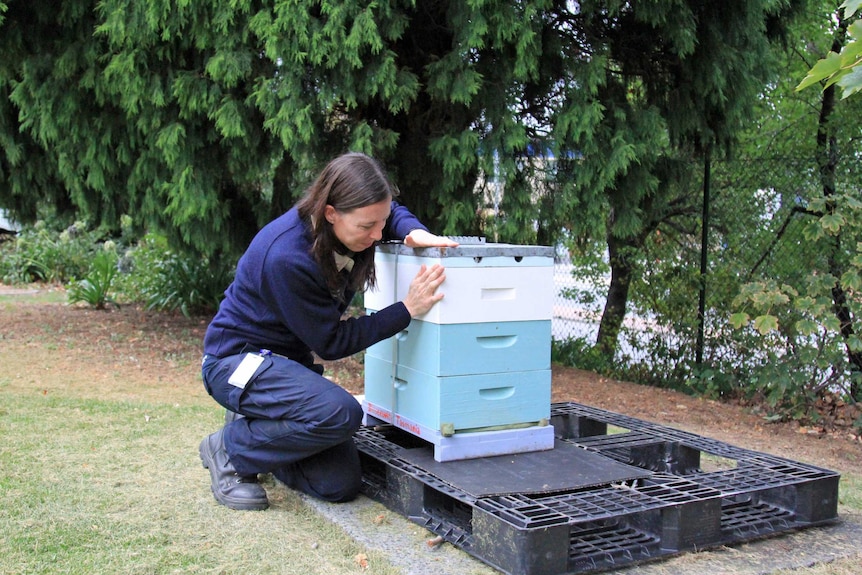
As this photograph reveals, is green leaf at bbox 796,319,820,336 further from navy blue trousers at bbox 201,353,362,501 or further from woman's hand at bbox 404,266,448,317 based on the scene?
navy blue trousers at bbox 201,353,362,501

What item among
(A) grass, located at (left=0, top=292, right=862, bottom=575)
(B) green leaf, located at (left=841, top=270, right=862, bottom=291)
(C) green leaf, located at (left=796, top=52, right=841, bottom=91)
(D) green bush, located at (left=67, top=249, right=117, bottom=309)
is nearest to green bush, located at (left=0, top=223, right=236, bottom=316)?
(D) green bush, located at (left=67, top=249, right=117, bottom=309)

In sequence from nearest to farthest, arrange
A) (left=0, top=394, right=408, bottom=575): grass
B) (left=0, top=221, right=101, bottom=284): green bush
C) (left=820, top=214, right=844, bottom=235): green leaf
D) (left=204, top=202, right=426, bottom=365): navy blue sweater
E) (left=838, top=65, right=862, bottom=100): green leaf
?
(left=838, top=65, right=862, bottom=100): green leaf → (left=0, top=394, right=408, bottom=575): grass → (left=204, top=202, right=426, bottom=365): navy blue sweater → (left=820, top=214, right=844, bottom=235): green leaf → (left=0, top=221, right=101, bottom=284): green bush

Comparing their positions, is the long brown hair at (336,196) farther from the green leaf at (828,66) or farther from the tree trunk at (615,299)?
the tree trunk at (615,299)

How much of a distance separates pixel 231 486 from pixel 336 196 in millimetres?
1319

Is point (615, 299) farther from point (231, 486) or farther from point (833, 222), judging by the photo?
point (231, 486)

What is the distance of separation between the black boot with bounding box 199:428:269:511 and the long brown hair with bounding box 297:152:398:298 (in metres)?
0.90

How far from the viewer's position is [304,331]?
3219 millimetres

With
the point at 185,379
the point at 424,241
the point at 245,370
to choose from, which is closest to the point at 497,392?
the point at 424,241

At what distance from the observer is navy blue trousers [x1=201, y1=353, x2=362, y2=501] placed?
3.26 m

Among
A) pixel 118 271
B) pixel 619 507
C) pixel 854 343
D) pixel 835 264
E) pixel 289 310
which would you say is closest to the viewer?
pixel 619 507

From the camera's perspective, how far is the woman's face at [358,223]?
3.23 m

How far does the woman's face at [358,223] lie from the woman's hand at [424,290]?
0.84 feet

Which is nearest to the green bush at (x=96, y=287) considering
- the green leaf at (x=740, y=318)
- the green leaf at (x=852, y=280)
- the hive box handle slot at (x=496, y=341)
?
the green leaf at (x=740, y=318)

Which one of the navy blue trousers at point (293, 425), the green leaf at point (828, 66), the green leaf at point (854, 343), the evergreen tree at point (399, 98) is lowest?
the navy blue trousers at point (293, 425)
